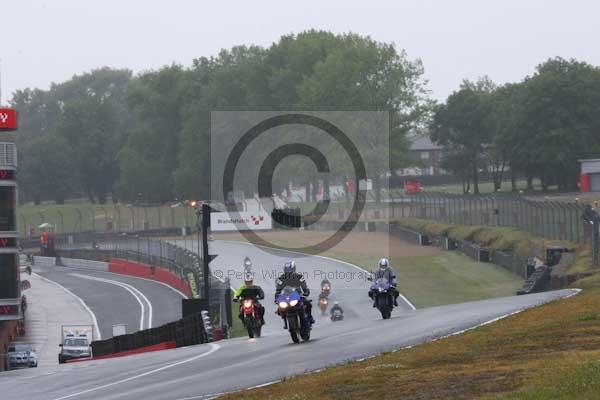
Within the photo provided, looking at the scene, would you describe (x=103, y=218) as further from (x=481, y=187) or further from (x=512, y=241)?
(x=512, y=241)

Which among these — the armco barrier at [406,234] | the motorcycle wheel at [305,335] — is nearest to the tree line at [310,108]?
the armco barrier at [406,234]

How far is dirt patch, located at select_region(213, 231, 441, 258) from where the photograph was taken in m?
71.6

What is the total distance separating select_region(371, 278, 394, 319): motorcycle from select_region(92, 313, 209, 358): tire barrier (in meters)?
5.32

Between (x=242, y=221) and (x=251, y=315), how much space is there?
67.9m

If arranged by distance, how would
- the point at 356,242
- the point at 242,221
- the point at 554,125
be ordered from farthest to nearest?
the point at 554,125, the point at 242,221, the point at 356,242

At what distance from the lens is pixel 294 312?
22.0 meters

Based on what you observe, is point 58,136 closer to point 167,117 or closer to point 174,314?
point 167,117

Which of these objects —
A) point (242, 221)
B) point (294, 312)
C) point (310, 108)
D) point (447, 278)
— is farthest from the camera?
point (310, 108)

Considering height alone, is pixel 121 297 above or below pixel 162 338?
below

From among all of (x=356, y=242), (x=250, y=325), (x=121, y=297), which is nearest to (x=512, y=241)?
(x=356, y=242)

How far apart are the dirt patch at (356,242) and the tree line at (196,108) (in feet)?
77.4

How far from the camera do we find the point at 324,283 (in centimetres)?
5009

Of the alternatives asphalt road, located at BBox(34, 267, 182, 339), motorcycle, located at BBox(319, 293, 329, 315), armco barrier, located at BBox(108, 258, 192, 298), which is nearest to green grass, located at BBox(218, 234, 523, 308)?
motorcycle, located at BBox(319, 293, 329, 315)

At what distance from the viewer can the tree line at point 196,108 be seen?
114 m
